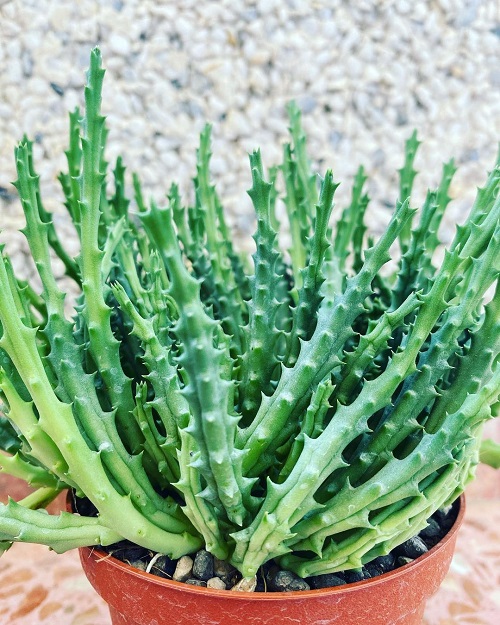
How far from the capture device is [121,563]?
1.20 ft

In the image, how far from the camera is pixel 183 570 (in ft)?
1.24

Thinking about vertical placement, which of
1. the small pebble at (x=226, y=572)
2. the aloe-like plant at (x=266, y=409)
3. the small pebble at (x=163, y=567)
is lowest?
the small pebble at (x=163, y=567)

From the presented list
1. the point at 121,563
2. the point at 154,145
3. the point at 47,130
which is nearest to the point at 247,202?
the point at 154,145

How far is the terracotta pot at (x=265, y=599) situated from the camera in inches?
13.5

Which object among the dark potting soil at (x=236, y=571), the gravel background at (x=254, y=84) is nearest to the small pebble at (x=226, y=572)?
the dark potting soil at (x=236, y=571)

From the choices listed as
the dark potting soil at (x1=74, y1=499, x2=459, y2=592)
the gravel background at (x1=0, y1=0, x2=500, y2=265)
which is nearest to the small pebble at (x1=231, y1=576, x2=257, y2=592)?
the dark potting soil at (x1=74, y1=499, x2=459, y2=592)

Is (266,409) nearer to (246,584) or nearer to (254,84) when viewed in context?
(246,584)

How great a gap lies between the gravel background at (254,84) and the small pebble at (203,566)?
2.75 feet

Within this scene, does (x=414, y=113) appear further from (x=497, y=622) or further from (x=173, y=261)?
(x=173, y=261)

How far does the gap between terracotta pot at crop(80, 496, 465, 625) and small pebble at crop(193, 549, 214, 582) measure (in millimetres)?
23

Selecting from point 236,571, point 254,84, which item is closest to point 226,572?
point 236,571

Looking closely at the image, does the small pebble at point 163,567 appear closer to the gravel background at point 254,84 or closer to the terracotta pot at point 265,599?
the terracotta pot at point 265,599

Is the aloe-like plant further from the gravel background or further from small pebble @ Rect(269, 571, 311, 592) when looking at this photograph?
the gravel background

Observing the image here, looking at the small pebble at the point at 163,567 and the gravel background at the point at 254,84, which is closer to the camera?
the small pebble at the point at 163,567
